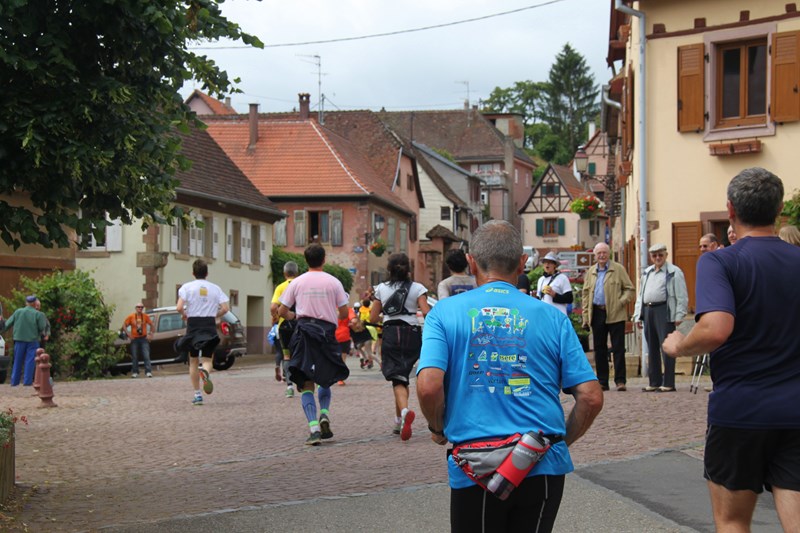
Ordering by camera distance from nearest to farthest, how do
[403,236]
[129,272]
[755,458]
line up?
[755,458], [129,272], [403,236]

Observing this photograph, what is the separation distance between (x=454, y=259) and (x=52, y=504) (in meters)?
4.81

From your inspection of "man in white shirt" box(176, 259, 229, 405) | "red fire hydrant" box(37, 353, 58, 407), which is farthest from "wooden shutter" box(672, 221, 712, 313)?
"red fire hydrant" box(37, 353, 58, 407)

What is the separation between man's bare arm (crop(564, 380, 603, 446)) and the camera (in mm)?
4324

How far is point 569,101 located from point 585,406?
123 m

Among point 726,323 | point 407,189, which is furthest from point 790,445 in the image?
point 407,189

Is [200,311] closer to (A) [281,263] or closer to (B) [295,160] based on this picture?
(A) [281,263]

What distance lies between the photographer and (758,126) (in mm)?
20266

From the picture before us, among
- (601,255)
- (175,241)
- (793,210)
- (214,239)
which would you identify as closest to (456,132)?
(214,239)

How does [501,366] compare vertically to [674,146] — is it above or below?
below

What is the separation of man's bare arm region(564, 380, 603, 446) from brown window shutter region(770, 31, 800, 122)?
16.7 m

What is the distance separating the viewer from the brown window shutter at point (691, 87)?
2070cm

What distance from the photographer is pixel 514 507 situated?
4.23 meters

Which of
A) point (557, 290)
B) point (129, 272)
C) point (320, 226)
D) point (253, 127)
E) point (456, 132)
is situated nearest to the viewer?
point (557, 290)

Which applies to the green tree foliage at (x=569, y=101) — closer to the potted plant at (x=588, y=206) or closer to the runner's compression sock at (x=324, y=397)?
the potted plant at (x=588, y=206)
